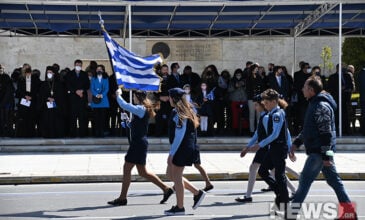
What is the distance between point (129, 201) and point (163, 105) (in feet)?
24.0

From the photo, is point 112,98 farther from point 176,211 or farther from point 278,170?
point 278,170

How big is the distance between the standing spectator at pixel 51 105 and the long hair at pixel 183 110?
8.47 m

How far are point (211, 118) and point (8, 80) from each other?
17.6 ft

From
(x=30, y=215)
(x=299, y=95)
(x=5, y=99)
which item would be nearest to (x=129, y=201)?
(x=30, y=215)

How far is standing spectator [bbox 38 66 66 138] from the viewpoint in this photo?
56.3 ft

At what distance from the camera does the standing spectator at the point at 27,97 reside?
57.0 ft

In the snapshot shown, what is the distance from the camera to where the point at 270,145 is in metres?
9.02

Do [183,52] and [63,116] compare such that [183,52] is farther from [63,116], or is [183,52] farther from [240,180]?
[240,180]

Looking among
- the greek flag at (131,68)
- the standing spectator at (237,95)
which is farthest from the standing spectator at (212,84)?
the greek flag at (131,68)

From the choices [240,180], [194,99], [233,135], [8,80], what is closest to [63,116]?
[8,80]

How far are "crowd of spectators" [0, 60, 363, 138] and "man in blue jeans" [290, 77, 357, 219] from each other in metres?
8.88

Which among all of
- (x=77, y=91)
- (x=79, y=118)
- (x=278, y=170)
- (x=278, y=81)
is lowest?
(x=278, y=170)

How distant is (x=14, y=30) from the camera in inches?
832

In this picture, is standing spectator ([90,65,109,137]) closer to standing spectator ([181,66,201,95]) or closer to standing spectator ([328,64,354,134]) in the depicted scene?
standing spectator ([181,66,201,95])
